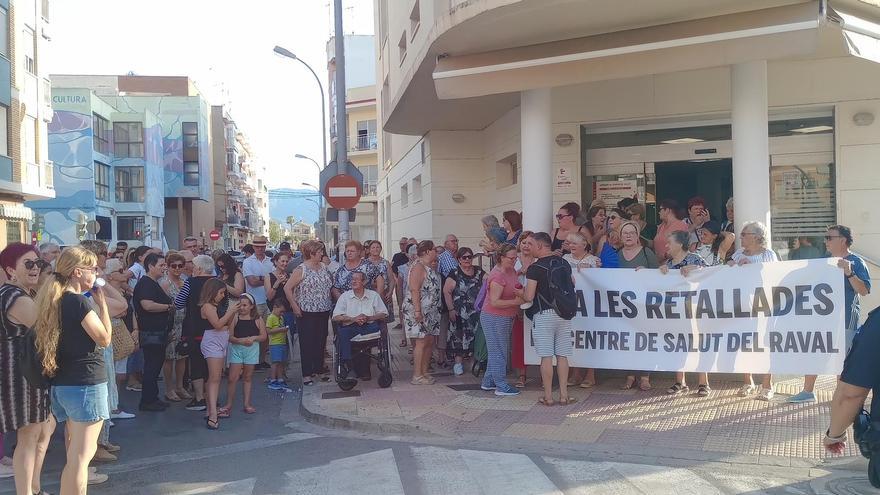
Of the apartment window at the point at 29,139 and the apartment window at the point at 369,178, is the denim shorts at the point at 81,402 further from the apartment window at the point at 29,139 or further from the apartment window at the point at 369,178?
the apartment window at the point at 369,178

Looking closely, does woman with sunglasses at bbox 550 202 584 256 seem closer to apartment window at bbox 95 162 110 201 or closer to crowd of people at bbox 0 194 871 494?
crowd of people at bbox 0 194 871 494

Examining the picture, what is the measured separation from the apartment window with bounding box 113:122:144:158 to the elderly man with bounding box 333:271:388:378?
5291 cm

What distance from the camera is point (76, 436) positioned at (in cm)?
475

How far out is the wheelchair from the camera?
9016mm

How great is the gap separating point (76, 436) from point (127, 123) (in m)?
57.4

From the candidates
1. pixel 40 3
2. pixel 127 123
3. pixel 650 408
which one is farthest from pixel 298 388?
pixel 127 123

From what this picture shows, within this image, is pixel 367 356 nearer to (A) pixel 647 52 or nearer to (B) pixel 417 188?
(A) pixel 647 52

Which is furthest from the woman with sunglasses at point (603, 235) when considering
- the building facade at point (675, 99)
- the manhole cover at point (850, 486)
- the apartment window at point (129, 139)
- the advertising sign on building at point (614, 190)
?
the apartment window at point (129, 139)

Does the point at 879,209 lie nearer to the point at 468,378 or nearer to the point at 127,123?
the point at 468,378

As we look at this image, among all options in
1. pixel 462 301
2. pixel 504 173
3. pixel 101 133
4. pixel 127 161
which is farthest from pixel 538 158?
pixel 127 161

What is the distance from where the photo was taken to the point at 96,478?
5.92 meters

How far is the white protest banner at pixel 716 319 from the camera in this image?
7.09 metres

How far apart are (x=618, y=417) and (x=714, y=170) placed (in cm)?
565

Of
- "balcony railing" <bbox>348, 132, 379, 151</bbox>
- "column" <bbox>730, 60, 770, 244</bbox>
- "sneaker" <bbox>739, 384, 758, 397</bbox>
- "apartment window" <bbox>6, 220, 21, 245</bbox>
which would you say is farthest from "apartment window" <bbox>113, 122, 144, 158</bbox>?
"sneaker" <bbox>739, 384, 758, 397</bbox>
